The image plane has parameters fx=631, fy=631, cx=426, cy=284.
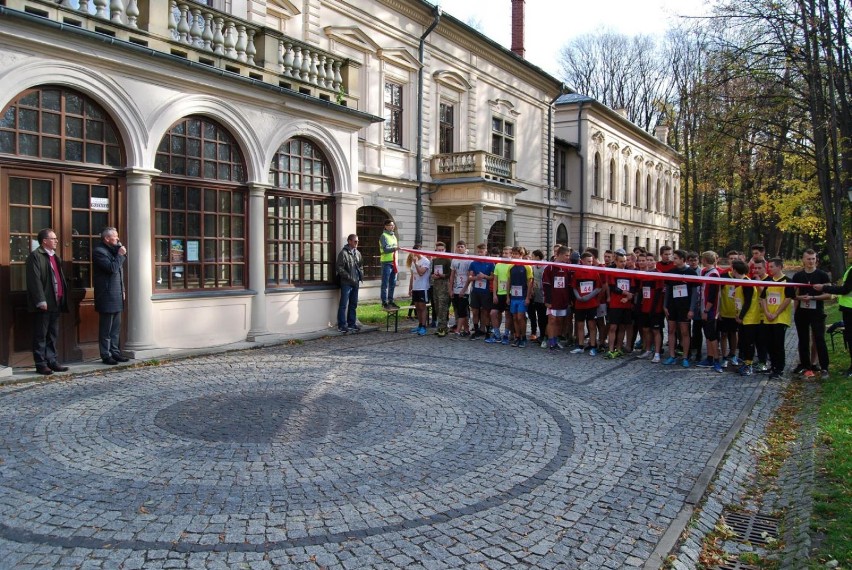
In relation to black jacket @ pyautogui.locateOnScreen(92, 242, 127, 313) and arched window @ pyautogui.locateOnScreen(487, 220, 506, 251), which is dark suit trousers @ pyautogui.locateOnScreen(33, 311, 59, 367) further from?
arched window @ pyautogui.locateOnScreen(487, 220, 506, 251)

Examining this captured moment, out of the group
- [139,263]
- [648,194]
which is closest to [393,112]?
[139,263]

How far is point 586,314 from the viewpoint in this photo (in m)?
11.8

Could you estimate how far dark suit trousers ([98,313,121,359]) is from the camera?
9.30 meters

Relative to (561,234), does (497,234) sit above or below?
below

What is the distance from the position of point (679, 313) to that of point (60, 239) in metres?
9.66

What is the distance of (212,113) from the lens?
10930mm

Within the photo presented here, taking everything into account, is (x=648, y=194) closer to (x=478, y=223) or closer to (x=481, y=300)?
(x=478, y=223)

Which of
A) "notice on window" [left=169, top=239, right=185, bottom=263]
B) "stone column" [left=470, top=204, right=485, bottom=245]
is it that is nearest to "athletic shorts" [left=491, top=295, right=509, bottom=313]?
"notice on window" [left=169, top=239, right=185, bottom=263]

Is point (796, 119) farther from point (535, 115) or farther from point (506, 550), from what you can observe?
point (506, 550)

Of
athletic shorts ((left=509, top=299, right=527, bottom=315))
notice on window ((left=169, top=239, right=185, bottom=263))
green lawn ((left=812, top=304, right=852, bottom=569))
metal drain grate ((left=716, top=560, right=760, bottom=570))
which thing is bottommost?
metal drain grate ((left=716, top=560, right=760, bottom=570))

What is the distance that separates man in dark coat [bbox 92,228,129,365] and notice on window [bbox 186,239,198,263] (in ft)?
4.68

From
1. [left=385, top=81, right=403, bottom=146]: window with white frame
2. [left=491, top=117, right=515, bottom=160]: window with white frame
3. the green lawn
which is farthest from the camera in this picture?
[left=491, top=117, right=515, bottom=160]: window with white frame

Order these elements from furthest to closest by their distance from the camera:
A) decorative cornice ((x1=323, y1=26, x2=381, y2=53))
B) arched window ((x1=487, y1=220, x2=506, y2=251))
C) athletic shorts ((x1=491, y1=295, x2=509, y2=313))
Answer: arched window ((x1=487, y1=220, x2=506, y2=251)) → decorative cornice ((x1=323, y1=26, x2=381, y2=53)) → athletic shorts ((x1=491, y1=295, x2=509, y2=313))

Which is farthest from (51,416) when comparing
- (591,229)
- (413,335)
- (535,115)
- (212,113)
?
(591,229)
